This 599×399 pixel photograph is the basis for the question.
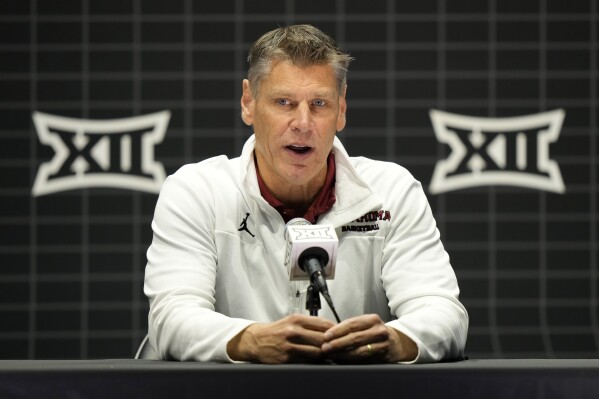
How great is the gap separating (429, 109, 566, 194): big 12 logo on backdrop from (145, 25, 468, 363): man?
2.15m

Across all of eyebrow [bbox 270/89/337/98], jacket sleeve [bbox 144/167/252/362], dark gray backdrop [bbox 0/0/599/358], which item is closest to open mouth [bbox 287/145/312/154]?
eyebrow [bbox 270/89/337/98]

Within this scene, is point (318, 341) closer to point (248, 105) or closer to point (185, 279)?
point (185, 279)

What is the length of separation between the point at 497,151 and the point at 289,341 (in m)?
3.07

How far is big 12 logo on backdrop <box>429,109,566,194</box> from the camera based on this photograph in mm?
4785

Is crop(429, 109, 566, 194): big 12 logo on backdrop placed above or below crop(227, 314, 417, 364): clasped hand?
above

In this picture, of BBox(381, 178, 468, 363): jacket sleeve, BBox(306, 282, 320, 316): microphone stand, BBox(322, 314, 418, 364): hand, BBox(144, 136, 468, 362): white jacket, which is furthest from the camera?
BBox(144, 136, 468, 362): white jacket

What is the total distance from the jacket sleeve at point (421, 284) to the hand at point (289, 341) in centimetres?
25

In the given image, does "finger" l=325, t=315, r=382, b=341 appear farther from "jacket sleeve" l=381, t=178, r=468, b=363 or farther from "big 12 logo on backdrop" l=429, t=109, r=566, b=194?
"big 12 logo on backdrop" l=429, t=109, r=566, b=194
